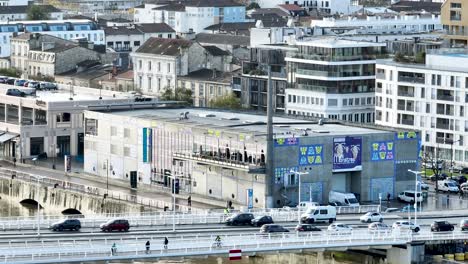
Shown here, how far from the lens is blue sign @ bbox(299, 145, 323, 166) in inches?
3172

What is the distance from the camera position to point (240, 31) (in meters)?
144

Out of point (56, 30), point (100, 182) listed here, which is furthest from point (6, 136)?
point (56, 30)

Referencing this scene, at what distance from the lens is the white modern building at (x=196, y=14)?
154 m

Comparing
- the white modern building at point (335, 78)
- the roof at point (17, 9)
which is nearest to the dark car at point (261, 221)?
the white modern building at point (335, 78)

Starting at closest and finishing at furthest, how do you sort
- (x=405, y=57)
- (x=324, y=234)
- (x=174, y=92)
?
1. (x=324, y=234)
2. (x=405, y=57)
3. (x=174, y=92)

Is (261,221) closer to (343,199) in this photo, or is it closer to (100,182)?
(343,199)

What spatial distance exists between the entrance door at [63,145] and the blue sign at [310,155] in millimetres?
22559

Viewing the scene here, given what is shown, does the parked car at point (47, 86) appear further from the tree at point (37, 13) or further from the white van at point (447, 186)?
the tree at point (37, 13)

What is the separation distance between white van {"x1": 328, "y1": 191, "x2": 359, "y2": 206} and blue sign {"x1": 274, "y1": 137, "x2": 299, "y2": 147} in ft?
8.99

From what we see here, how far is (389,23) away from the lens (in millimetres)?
128250

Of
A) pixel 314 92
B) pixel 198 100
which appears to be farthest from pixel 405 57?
pixel 198 100

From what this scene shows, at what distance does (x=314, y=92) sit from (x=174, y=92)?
16.0 meters

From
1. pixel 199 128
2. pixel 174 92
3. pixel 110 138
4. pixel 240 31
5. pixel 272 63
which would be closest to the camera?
pixel 199 128

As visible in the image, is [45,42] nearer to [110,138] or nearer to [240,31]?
[240,31]
